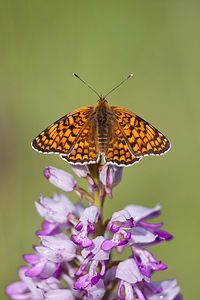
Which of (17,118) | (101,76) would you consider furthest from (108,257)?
(101,76)

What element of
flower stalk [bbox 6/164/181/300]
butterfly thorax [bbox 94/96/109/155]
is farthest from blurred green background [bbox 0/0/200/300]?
butterfly thorax [bbox 94/96/109/155]

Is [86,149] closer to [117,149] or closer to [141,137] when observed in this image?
[117,149]

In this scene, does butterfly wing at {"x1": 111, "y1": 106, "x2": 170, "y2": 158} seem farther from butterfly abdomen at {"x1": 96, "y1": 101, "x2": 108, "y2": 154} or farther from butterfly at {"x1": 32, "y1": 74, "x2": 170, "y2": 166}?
butterfly abdomen at {"x1": 96, "y1": 101, "x2": 108, "y2": 154}

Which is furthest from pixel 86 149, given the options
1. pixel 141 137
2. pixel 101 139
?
pixel 141 137

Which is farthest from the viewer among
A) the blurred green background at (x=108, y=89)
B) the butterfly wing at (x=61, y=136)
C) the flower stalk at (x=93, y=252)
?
the blurred green background at (x=108, y=89)

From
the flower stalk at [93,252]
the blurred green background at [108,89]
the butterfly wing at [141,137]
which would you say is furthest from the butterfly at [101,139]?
the blurred green background at [108,89]

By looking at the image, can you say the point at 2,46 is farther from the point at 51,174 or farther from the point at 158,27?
the point at 51,174

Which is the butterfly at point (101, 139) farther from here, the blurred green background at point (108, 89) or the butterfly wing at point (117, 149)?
the blurred green background at point (108, 89)
